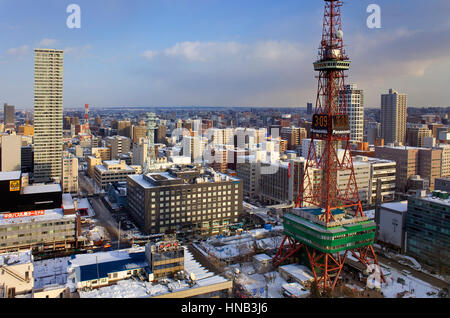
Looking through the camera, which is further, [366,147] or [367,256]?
[366,147]

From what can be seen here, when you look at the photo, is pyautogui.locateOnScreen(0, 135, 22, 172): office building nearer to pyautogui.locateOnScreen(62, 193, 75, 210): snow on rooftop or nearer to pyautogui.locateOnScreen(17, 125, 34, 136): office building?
pyautogui.locateOnScreen(62, 193, 75, 210): snow on rooftop

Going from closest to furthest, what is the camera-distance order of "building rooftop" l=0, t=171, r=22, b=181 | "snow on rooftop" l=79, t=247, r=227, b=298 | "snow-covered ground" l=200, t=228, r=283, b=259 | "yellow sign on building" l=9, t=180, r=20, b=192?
1. "snow on rooftop" l=79, t=247, r=227, b=298
2. "snow-covered ground" l=200, t=228, r=283, b=259
3. "yellow sign on building" l=9, t=180, r=20, b=192
4. "building rooftop" l=0, t=171, r=22, b=181

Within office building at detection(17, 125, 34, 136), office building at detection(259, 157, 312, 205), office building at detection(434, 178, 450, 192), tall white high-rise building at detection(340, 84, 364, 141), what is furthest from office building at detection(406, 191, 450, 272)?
office building at detection(17, 125, 34, 136)

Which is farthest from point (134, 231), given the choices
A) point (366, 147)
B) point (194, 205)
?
point (366, 147)

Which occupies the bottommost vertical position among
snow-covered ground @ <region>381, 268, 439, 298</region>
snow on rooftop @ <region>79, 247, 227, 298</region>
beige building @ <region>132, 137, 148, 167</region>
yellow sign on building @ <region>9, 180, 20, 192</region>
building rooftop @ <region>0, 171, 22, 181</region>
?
snow-covered ground @ <region>381, 268, 439, 298</region>

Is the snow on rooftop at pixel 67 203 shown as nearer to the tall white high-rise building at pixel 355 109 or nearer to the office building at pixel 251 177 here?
the office building at pixel 251 177

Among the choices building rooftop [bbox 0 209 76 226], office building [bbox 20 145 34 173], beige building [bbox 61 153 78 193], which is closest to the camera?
building rooftop [bbox 0 209 76 226]

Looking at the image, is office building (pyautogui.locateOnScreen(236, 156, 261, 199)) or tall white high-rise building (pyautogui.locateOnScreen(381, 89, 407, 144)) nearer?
office building (pyautogui.locateOnScreen(236, 156, 261, 199))
